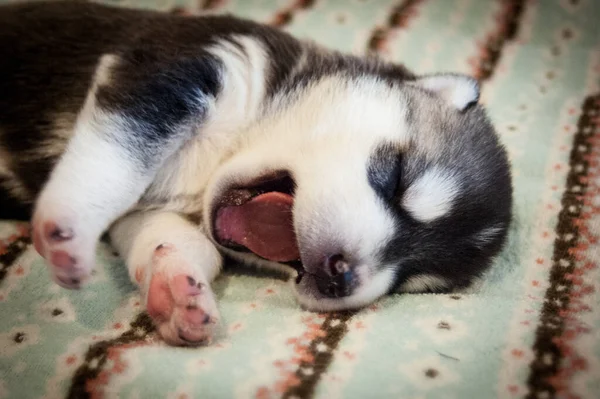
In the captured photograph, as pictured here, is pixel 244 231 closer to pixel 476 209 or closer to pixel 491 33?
pixel 476 209

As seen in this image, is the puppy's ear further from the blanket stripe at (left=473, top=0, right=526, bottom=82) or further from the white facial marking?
the blanket stripe at (left=473, top=0, right=526, bottom=82)

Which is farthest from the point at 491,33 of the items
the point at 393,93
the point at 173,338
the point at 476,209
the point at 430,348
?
the point at 173,338

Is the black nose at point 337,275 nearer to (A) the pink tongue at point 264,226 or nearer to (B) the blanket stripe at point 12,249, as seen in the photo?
(A) the pink tongue at point 264,226

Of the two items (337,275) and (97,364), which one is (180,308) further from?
(337,275)

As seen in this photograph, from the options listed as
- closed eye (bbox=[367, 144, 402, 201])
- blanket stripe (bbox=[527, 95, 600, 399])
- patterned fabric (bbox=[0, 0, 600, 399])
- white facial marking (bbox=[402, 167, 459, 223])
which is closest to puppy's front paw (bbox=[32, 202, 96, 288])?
patterned fabric (bbox=[0, 0, 600, 399])

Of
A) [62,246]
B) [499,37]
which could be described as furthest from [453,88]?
[499,37]

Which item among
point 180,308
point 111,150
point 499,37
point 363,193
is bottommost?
point 180,308

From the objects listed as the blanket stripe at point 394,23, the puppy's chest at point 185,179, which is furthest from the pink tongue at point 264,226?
the blanket stripe at point 394,23
